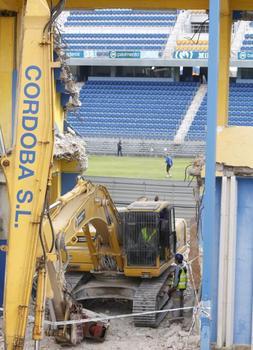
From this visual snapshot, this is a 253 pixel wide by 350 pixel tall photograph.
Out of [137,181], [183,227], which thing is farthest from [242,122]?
[183,227]

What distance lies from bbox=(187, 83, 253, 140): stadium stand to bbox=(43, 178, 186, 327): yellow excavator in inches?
929

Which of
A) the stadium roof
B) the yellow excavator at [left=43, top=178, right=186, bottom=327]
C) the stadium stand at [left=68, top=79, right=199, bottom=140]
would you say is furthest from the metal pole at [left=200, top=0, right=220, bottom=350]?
the stadium stand at [left=68, top=79, right=199, bottom=140]

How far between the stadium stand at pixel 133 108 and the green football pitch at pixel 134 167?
3574 millimetres

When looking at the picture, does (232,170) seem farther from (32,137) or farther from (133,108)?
(133,108)

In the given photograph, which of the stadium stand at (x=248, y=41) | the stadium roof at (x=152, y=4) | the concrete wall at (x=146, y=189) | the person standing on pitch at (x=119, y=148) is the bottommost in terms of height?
the concrete wall at (x=146, y=189)

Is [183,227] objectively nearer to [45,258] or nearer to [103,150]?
[45,258]

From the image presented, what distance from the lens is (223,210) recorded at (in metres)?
9.65

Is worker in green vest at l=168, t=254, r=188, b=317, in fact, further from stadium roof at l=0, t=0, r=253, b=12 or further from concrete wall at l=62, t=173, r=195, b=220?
concrete wall at l=62, t=173, r=195, b=220

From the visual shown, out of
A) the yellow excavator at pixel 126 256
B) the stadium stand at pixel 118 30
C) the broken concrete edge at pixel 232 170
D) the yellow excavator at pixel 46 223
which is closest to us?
the yellow excavator at pixel 46 223

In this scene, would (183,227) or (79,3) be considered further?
(183,227)

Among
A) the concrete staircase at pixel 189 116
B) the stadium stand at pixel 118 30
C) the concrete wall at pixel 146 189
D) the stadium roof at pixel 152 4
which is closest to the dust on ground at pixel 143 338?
the stadium roof at pixel 152 4

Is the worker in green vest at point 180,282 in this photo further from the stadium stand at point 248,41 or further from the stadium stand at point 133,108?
the stadium stand at point 248,41

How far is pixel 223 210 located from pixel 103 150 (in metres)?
25.7

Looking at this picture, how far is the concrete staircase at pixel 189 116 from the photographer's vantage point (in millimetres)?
36375
